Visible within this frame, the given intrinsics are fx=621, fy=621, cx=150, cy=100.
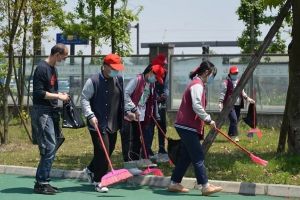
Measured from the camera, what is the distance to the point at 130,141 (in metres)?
10.2

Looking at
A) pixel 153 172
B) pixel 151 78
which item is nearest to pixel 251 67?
pixel 151 78

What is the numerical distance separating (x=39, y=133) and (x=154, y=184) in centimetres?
199

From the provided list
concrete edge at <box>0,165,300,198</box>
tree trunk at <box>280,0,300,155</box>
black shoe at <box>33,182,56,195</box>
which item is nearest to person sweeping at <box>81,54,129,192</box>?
black shoe at <box>33,182,56,195</box>

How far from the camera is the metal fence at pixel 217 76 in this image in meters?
17.7

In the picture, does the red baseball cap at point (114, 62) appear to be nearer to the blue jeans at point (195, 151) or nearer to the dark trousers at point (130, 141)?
the blue jeans at point (195, 151)

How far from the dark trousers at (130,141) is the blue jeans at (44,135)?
180cm

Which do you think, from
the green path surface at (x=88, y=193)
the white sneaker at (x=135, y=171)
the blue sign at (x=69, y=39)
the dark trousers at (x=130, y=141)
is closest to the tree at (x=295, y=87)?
the green path surface at (x=88, y=193)

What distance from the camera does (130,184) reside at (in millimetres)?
9469

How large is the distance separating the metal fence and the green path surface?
8034 millimetres

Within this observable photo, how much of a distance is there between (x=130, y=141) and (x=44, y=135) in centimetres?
211

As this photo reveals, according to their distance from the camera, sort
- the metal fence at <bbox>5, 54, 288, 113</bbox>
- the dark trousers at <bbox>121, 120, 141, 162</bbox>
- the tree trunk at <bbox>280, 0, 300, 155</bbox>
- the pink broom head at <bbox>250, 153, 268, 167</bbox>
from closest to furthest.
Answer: the pink broom head at <bbox>250, 153, 268, 167</bbox> → the dark trousers at <bbox>121, 120, 141, 162</bbox> → the tree trunk at <bbox>280, 0, 300, 155</bbox> → the metal fence at <bbox>5, 54, 288, 113</bbox>

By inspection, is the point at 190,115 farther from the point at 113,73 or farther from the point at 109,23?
the point at 109,23

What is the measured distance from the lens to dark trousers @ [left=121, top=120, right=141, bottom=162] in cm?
1015

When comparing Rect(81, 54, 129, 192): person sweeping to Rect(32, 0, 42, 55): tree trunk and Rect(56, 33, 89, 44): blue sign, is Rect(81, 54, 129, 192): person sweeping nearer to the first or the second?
Rect(32, 0, 42, 55): tree trunk
